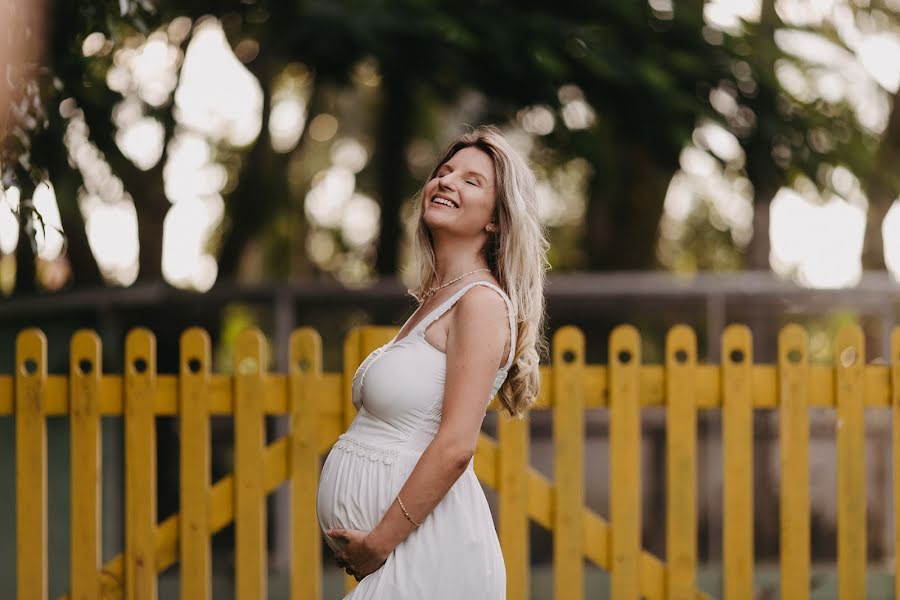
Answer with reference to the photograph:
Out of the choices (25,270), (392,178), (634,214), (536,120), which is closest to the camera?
(536,120)

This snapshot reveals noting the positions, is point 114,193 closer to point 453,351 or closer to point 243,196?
point 243,196

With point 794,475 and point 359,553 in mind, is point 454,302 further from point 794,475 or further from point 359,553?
point 794,475

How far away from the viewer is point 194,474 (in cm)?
444

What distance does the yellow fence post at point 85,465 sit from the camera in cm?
438

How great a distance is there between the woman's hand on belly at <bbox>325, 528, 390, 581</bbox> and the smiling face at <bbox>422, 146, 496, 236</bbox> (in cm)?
73

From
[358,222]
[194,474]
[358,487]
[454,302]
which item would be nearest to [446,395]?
[454,302]

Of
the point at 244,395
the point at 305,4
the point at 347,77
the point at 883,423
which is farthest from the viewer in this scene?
the point at 883,423

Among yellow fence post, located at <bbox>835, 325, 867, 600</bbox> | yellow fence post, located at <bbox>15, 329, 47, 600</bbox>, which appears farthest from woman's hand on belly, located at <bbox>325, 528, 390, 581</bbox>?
yellow fence post, located at <bbox>835, 325, 867, 600</bbox>

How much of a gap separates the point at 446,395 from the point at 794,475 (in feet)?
8.71

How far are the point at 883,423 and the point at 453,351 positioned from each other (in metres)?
5.72

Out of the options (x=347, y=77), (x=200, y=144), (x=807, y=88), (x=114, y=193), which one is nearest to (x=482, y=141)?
(x=347, y=77)

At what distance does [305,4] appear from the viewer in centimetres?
570

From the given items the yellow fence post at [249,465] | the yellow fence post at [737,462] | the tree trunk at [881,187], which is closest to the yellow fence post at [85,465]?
the yellow fence post at [249,465]

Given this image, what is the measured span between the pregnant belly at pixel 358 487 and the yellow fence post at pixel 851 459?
2636mm
